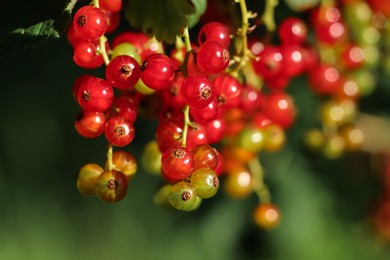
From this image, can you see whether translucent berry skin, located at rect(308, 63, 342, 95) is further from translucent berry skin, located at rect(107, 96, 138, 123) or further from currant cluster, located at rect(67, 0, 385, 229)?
translucent berry skin, located at rect(107, 96, 138, 123)

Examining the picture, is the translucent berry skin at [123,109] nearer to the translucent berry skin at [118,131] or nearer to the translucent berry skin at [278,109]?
the translucent berry skin at [118,131]

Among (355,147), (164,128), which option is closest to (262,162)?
(355,147)

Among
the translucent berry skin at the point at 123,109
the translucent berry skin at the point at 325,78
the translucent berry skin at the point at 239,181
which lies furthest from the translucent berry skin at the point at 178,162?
the translucent berry skin at the point at 325,78

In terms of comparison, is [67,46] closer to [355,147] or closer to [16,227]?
[16,227]

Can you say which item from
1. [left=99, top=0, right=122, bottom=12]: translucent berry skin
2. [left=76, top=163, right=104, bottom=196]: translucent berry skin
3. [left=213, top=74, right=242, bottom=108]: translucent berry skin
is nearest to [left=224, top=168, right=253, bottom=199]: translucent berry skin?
[left=213, top=74, right=242, bottom=108]: translucent berry skin

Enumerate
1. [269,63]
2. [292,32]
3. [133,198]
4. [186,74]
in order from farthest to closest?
[133,198]
[292,32]
[269,63]
[186,74]

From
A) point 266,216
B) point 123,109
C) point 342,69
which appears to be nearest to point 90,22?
point 123,109

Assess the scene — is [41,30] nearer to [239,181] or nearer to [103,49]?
[103,49]
